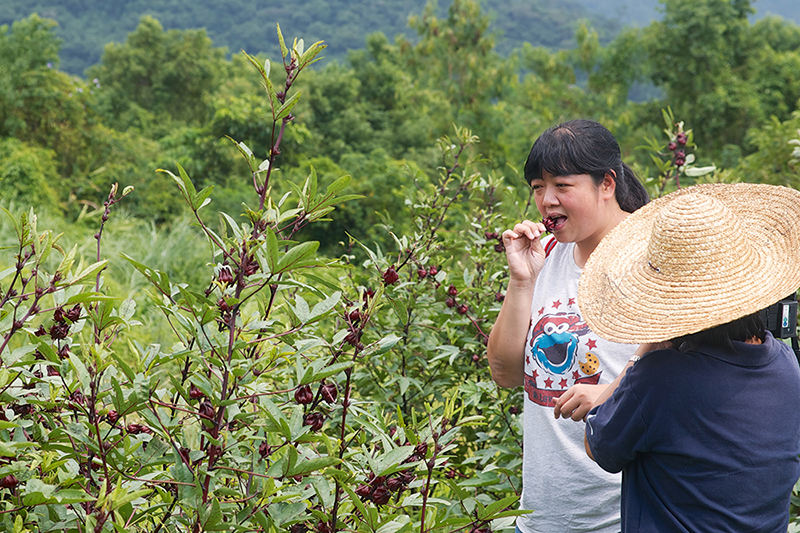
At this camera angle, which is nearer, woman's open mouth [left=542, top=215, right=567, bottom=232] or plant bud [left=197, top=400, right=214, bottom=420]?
plant bud [left=197, top=400, right=214, bottom=420]

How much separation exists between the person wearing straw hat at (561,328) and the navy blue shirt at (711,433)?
34cm

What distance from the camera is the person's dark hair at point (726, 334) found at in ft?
3.44

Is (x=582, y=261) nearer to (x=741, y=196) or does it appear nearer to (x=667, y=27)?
(x=741, y=196)

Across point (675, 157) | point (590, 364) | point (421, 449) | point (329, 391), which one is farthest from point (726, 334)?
point (675, 157)

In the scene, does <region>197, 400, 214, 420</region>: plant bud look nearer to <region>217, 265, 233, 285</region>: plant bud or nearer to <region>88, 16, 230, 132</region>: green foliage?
<region>217, 265, 233, 285</region>: plant bud

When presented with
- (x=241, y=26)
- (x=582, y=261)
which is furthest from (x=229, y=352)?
(x=241, y=26)

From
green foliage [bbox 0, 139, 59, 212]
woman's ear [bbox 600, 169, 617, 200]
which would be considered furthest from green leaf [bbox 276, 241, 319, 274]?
green foliage [bbox 0, 139, 59, 212]

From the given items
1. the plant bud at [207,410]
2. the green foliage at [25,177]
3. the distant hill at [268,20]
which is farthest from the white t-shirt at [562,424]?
the distant hill at [268,20]

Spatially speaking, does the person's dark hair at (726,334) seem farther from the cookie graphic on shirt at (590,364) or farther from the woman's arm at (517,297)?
the woman's arm at (517,297)

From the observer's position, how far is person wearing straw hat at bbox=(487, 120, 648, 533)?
4.66 ft

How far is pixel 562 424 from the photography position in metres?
1.45

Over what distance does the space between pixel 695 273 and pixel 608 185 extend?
52 cm

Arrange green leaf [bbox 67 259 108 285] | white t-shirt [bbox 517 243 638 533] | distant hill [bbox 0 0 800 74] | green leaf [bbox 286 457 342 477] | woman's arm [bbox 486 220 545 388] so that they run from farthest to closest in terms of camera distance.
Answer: distant hill [bbox 0 0 800 74], woman's arm [bbox 486 220 545 388], white t-shirt [bbox 517 243 638 533], green leaf [bbox 67 259 108 285], green leaf [bbox 286 457 342 477]

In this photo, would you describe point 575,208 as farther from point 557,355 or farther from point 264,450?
point 264,450
